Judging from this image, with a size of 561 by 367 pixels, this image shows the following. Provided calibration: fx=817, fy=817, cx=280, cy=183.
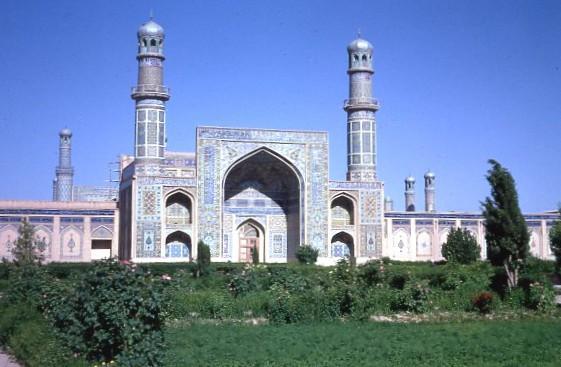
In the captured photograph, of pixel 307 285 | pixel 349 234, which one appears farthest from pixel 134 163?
pixel 307 285

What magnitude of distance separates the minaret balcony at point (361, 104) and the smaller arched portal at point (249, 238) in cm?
549

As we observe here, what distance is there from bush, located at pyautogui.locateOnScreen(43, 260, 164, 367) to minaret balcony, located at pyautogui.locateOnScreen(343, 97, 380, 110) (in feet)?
A: 74.3

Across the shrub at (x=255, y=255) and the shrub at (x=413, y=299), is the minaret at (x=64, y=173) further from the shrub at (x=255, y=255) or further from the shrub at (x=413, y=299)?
the shrub at (x=413, y=299)

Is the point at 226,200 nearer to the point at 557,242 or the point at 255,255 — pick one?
the point at 255,255

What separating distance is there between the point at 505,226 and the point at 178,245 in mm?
15238

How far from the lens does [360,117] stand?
97.5 feet

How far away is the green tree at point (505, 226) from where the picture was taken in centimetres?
1416

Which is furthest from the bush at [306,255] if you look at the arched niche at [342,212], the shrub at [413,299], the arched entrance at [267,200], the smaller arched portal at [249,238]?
the shrub at [413,299]

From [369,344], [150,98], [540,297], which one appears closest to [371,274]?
[540,297]

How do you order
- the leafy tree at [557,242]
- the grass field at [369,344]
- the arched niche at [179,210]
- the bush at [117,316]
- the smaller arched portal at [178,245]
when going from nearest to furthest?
the bush at [117,316] < the grass field at [369,344] < the leafy tree at [557,242] < the smaller arched portal at [178,245] < the arched niche at [179,210]

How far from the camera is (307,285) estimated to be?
13.1 m

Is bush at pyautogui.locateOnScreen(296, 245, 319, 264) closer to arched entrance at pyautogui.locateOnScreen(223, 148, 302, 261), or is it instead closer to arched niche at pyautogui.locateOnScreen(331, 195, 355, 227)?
arched entrance at pyautogui.locateOnScreen(223, 148, 302, 261)

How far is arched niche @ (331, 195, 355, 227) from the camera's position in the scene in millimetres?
29438

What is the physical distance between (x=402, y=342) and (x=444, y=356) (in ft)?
3.28
